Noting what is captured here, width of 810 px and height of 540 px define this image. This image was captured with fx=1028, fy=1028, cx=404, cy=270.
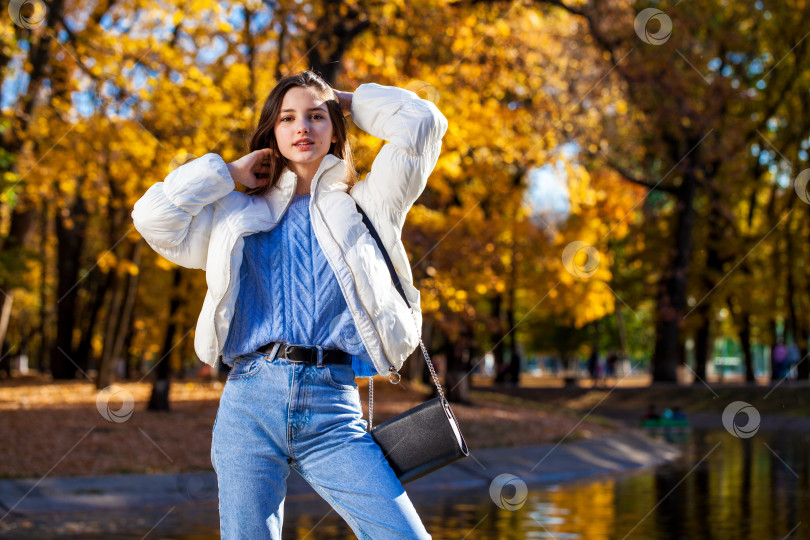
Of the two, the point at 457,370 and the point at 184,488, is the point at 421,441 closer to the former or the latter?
the point at 184,488

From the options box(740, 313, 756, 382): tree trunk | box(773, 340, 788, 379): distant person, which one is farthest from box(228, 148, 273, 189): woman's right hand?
box(740, 313, 756, 382): tree trunk

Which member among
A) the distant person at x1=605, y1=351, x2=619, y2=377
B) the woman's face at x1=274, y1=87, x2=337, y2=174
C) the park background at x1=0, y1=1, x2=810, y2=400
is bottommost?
the distant person at x1=605, y1=351, x2=619, y2=377

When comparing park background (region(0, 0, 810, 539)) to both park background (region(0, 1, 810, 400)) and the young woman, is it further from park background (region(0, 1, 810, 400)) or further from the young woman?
the young woman

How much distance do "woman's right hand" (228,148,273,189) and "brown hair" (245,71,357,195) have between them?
0.02 m

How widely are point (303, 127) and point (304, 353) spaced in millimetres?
718

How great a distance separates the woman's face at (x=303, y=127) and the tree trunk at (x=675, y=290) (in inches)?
972

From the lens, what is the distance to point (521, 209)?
20.8 metres

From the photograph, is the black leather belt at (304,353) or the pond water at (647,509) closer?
the black leather belt at (304,353)

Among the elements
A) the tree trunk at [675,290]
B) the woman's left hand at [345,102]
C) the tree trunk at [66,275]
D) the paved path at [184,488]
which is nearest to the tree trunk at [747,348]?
the tree trunk at [675,290]

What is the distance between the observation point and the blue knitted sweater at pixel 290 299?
3006 millimetres

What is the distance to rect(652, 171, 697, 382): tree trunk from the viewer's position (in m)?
28.3

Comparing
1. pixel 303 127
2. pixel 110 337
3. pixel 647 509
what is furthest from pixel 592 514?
pixel 110 337

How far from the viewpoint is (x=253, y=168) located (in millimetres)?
3232

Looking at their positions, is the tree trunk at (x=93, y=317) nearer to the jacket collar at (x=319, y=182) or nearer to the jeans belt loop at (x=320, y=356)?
the jacket collar at (x=319, y=182)
